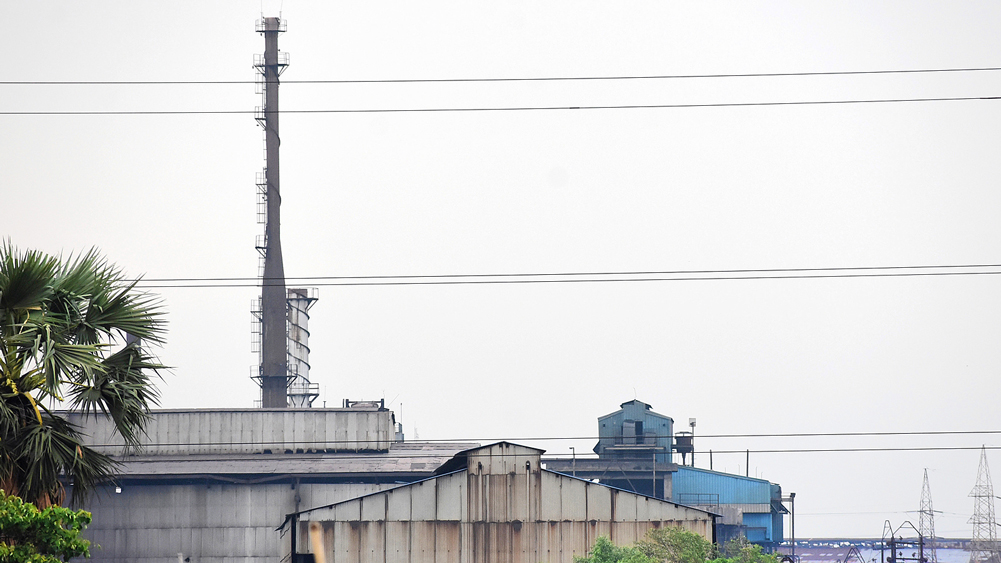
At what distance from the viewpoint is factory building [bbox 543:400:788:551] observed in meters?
64.5

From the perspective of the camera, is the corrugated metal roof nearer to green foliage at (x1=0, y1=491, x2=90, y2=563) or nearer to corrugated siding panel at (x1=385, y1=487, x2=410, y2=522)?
corrugated siding panel at (x1=385, y1=487, x2=410, y2=522)

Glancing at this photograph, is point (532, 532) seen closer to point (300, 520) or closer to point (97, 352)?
point (300, 520)

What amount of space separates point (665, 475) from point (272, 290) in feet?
80.8

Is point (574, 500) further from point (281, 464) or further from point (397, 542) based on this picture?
point (281, 464)

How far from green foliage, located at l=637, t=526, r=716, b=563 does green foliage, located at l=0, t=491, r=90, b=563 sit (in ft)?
85.5

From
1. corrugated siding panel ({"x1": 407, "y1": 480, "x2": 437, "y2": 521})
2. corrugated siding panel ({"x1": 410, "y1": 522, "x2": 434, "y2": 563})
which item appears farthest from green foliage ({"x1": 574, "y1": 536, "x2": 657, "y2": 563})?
corrugated siding panel ({"x1": 407, "y1": 480, "x2": 437, "y2": 521})

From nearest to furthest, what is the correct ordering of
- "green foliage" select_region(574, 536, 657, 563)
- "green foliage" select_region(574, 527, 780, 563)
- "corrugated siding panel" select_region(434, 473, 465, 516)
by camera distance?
"green foliage" select_region(574, 536, 657, 563) < "green foliage" select_region(574, 527, 780, 563) < "corrugated siding panel" select_region(434, 473, 465, 516)

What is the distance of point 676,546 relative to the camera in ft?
127

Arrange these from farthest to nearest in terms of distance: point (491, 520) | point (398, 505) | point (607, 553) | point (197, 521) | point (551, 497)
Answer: point (197, 521), point (398, 505), point (551, 497), point (491, 520), point (607, 553)

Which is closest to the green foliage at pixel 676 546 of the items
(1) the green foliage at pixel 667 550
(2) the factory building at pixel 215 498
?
(1) the green foliage at pixel 667 550

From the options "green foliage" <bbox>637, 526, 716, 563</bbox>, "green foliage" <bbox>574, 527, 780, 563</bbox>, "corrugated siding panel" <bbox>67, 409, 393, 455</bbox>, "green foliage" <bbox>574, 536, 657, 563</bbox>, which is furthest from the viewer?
"corrugated siding panel" <bbox>67, 409, 393, 455</bbox>

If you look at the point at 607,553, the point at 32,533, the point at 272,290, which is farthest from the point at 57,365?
the point at 272,290

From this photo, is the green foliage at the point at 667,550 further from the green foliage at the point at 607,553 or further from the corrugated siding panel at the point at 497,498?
the corrugated siding panel at the point at 497,498

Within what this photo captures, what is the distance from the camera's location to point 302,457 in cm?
5591
